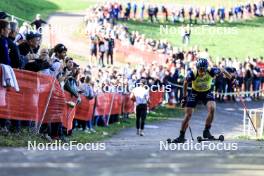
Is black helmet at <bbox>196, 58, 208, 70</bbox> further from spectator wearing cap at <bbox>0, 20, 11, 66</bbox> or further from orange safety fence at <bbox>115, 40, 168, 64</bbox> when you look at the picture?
orange safety fence at <bbox>115, 40, 168, 64</bbox>

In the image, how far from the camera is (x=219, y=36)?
59812mm

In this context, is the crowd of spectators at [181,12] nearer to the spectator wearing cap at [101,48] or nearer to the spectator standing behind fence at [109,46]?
the spectator standing behind fence at [109,46]

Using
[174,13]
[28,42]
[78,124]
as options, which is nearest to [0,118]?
A: [28,42]

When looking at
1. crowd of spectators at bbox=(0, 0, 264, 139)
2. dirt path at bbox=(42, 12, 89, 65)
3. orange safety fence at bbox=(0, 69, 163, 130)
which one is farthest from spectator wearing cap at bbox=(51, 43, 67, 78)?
dirt path at bbox=(42, 12, 89, 65)

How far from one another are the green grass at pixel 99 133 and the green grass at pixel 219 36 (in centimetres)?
1956

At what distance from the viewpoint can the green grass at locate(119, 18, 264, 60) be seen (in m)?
53.9

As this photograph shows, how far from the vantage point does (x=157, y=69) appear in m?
33.2

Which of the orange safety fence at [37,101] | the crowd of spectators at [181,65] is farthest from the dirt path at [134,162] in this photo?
the crowd of spectators at [181,65]

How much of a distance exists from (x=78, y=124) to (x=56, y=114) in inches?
206

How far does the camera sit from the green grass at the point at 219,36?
177 ft

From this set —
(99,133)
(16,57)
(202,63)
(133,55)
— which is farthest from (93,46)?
(16,57)

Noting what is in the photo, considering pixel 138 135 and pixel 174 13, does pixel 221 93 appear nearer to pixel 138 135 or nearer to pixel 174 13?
pixel 138 135

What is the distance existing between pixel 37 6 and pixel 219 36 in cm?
1703

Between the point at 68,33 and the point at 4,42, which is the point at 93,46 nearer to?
the point at 68,33
